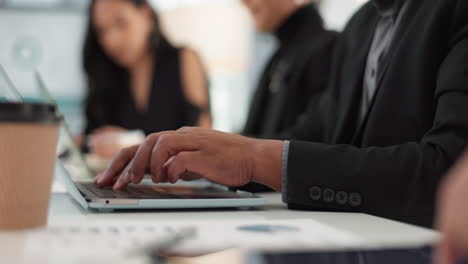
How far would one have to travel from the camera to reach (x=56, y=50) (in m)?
4.96

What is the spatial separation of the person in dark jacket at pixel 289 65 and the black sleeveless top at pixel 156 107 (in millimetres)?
585

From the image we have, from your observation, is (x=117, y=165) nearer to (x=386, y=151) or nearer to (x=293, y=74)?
(x=386, y=151)

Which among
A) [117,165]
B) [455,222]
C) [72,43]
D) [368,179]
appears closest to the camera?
[455,222]

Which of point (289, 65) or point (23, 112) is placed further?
point (289, 65)

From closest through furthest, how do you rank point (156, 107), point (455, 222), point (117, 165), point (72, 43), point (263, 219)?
point (455, 222), point (263, 219), point (117, 165), point (156, 107), point (72, 43)

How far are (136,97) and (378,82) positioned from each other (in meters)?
1.90

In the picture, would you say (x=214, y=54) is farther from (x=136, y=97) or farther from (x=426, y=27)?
(x=426, y=27)

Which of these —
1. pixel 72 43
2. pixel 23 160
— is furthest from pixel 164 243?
pixel 72 43

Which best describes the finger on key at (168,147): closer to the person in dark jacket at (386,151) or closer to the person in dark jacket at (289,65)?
the person in dark jacket at (386,151)

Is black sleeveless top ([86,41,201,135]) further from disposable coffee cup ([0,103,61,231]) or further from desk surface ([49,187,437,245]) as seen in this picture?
disposable coffee cup ([0,103,61,231])

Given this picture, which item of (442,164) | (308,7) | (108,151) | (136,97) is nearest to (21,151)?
(442,164)

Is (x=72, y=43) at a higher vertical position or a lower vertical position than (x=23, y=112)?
lower

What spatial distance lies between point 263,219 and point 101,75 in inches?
89.0

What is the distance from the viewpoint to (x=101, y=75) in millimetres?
2738
